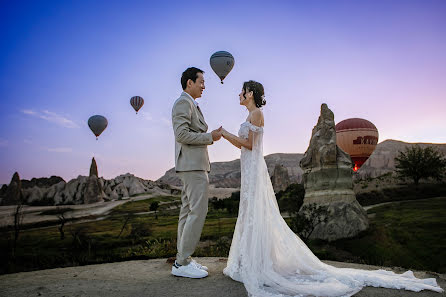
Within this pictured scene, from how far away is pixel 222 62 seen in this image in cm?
2119

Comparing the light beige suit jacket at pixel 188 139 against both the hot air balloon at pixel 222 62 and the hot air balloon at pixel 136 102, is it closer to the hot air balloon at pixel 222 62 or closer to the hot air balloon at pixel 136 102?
the hot air balloon at pixel 222 62

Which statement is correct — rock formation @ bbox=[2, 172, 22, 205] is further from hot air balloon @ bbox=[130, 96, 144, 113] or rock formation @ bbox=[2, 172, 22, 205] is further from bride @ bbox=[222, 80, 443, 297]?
bride @ bbox=[222, 80, 443, 297]

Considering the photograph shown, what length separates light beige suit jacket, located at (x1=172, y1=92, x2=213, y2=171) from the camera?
5.12 metres

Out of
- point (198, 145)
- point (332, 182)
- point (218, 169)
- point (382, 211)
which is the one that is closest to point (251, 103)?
point (198, 145)

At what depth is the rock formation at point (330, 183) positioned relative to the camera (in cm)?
1366

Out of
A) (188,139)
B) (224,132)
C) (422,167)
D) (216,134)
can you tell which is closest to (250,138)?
(224,132)

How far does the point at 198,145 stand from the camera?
5.29m

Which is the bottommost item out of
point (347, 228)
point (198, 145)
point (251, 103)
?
point (347, 228)

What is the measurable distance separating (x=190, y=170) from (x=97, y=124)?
32.8m

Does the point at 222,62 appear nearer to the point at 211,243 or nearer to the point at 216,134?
the point at 211,243

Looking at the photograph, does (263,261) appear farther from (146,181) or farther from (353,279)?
(146,181)

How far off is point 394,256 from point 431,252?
186cm

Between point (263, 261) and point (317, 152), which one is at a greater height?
point (317, 152)

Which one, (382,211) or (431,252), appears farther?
(382,211)
